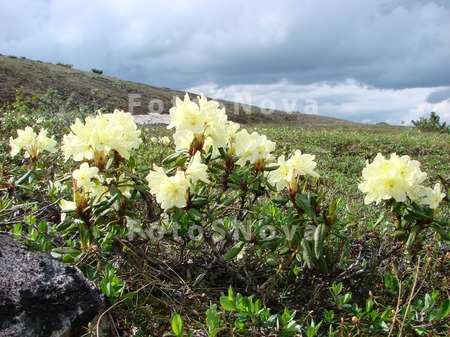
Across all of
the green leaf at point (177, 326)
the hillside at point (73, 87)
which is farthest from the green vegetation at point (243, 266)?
the hillside at point (73, 87)

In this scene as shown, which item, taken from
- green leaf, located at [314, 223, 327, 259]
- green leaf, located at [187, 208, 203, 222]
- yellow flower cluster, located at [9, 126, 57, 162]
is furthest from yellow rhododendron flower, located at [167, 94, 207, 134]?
yellow flower cluster, located at [9, 126, 57, 162]

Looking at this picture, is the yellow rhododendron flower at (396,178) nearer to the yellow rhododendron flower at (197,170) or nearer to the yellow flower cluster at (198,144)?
the yellow flower cluster at (198,144)

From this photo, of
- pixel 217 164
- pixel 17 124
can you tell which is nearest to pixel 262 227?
pixel 217 164

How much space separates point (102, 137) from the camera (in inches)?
72.9

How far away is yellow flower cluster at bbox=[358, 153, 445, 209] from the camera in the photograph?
1.73 meters

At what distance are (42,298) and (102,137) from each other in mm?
703

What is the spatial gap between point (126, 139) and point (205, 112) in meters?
0.42

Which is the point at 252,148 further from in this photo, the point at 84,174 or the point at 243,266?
the point at 84,174

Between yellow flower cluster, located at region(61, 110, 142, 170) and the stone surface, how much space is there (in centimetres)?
50

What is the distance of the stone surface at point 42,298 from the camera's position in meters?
1.51

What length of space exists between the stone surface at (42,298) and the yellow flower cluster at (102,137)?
504 millimetres

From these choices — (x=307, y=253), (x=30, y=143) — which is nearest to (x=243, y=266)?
(x=307, y=253)

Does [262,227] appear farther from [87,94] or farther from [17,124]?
[87,94]

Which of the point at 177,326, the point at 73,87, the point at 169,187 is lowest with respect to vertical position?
the point at 177,326
